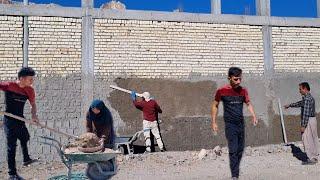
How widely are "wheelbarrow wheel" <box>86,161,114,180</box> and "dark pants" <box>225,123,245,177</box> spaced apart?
221 cm

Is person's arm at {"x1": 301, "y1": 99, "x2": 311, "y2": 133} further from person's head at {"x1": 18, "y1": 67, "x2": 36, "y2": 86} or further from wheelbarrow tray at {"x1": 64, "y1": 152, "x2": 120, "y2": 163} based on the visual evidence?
person's head at {"x1": 18, "y1": 67, "x2": 36, "y2": 86}

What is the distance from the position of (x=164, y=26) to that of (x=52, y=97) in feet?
10.7

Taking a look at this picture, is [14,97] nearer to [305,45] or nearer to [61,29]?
[61,29]

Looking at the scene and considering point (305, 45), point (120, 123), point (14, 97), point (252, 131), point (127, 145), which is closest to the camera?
point (14, 97)

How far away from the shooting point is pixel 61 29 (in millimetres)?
10703

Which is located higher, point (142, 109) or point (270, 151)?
point (142, 109)

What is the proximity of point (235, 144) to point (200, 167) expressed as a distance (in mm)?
2273

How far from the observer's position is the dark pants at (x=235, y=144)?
22.4ft

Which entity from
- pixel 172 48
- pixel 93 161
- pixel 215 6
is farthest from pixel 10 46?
pixel 215 6

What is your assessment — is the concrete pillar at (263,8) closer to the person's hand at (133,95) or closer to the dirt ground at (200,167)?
the dirt ground at (200,167)

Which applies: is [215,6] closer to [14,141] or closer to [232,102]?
[232,102]

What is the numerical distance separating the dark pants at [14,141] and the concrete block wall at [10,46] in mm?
1410

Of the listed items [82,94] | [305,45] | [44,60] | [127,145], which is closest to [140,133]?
[127,145]

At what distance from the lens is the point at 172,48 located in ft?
38.1
